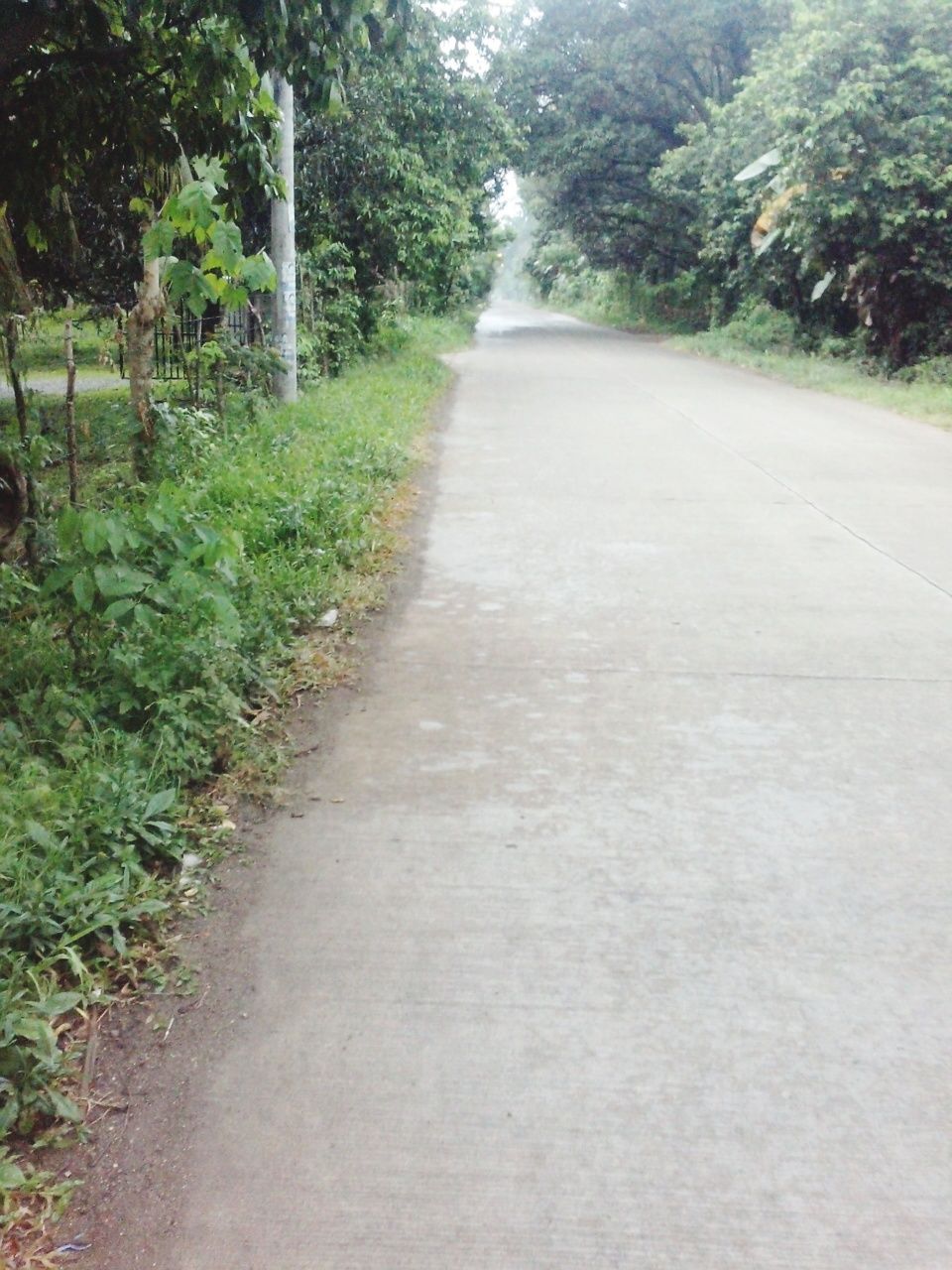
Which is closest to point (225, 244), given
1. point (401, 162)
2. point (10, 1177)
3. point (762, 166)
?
point (10, 1177)

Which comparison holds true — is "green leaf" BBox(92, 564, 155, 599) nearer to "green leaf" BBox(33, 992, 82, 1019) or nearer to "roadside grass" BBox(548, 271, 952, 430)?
"green leaf" BBox(33, 992, 82, 1019)

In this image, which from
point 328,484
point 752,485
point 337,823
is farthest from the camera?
point 752,485

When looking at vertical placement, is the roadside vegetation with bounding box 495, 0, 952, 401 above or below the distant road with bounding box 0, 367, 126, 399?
above

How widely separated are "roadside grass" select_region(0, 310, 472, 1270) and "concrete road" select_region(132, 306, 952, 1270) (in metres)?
0.32

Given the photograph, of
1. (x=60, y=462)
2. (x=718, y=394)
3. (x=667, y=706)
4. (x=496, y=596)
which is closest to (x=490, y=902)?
(x=667, y=706)

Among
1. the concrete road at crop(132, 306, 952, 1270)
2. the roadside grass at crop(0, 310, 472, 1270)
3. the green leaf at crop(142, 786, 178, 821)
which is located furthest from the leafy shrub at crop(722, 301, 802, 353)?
the green leaf at crop(142, 786, 178, 821)

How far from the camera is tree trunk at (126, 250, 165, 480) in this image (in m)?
9.52

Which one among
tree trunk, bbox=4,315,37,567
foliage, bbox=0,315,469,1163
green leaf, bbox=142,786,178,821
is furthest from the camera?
tree trunk, bbox=4,315,37,567

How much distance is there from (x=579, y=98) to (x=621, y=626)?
32.4m

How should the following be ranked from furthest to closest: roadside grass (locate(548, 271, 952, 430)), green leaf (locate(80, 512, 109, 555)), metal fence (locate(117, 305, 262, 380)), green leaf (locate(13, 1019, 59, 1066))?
roadside grass (locate(548, 271, 952, 430)) → metal fence (locate(117, 305, 262, 380)) → green leaf (locate(80, 512, 109, 555)) → green leaf (locate(13, 1019, 59, 1066))

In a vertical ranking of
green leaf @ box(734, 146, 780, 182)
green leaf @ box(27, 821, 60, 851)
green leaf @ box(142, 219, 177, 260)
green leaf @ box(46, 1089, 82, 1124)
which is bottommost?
green leaf @ box(46, 1089, 82, 1124)

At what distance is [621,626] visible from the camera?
6152 millimetres

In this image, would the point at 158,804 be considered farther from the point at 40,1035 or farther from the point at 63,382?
the point at 63,382

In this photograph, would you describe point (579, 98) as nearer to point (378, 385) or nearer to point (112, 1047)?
point (378, 385)
